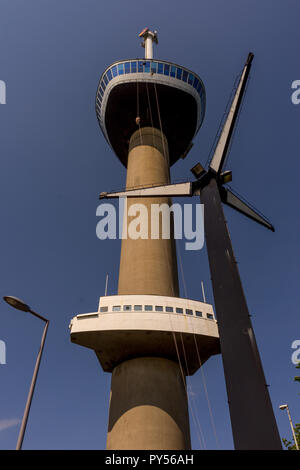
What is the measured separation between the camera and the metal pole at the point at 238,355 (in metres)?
14.9

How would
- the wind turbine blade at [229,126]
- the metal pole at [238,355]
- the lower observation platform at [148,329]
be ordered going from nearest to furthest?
1. the metal pole at [238,355]
2. the wind turbine blade at [229,126]
3. the lower observation platform at [148,329]

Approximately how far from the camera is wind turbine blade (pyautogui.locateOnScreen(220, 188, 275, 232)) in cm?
2848

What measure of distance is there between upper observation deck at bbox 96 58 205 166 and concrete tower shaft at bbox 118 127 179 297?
849 cm

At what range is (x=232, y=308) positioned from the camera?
19.3 metres

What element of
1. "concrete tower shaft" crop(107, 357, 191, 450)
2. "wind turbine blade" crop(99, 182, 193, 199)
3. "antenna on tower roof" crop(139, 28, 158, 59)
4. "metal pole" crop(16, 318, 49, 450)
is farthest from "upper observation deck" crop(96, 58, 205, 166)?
"metal pole" crop(16, 318, 49, 450)

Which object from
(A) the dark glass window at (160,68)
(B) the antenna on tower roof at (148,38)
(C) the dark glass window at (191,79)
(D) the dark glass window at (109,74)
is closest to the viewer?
(A) the dark glass window at (160,68)

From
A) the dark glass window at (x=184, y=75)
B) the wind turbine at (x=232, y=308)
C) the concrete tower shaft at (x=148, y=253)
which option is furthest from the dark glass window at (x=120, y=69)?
the wind turbine at (x=232, y=308)

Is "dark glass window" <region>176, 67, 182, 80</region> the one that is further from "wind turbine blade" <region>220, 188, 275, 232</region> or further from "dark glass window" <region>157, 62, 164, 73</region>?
"wind turbine blade" <region>220, 188, 275, 232</region>

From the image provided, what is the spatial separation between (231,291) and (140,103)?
137 ft

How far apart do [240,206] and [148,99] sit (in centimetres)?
3073

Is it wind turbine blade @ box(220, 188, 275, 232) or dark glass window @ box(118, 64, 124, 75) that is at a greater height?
dark glass window @ box(118, 64, 124, 75)

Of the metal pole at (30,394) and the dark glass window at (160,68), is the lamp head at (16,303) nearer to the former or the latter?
the metal pole at (30,394)

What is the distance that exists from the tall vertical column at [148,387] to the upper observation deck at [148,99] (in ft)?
78.1

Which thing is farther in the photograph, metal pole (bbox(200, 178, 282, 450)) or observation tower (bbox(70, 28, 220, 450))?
observation tower (bbox(70, 28, 220, 450))
